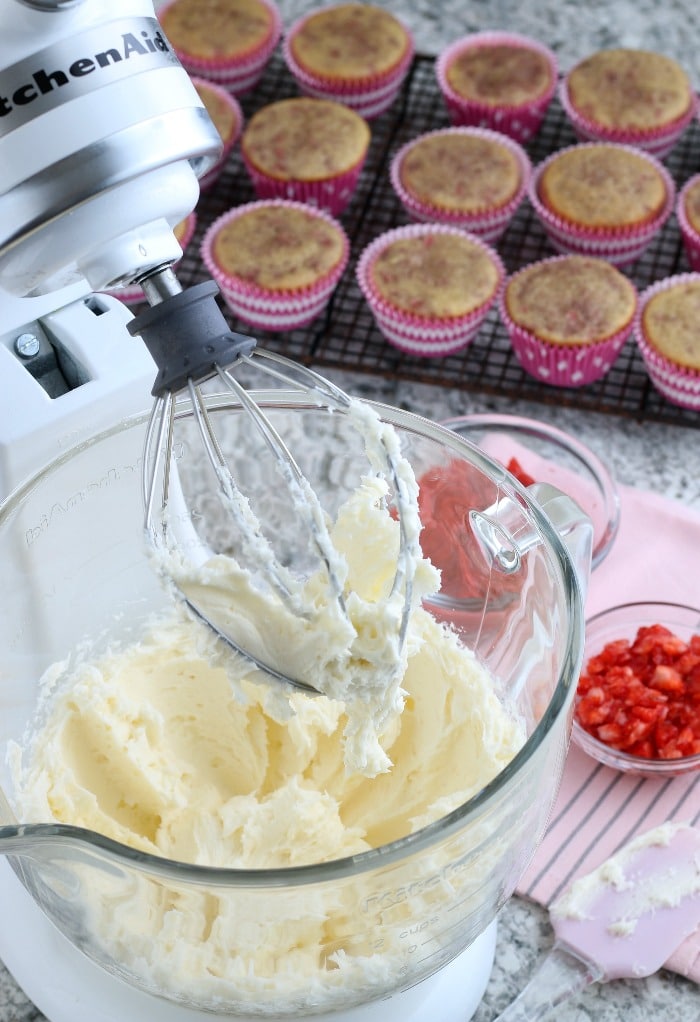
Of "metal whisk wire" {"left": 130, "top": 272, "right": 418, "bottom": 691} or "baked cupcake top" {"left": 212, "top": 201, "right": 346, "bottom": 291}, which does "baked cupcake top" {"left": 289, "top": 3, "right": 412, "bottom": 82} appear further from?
"metal whisk wire" {"left": 130, "top": 272, "right": 418, "bottom": 691}

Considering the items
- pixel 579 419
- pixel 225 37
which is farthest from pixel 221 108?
pixel 579 419

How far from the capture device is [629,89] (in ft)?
5.47

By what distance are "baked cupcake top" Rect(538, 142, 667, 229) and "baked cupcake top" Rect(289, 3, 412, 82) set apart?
0.92ft

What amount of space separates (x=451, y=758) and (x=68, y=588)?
28cm

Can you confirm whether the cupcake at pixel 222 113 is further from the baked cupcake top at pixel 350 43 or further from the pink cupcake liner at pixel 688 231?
the pink cupcake liner at pixel 688 231

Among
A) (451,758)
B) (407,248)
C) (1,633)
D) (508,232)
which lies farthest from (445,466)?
(508,232)

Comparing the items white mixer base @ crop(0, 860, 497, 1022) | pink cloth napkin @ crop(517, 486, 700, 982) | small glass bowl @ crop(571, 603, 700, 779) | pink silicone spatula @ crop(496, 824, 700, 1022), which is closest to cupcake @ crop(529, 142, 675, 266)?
pink cloth napkin @ crop(517, 486, 700, 982)

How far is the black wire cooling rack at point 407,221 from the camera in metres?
1.38

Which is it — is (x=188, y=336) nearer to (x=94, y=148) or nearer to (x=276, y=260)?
(x=94, y=148)

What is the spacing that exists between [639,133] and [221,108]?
531 millimetres

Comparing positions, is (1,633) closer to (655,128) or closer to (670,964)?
(670,964)

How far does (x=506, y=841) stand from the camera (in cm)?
71

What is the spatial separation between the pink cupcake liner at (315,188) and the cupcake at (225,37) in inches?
6.7

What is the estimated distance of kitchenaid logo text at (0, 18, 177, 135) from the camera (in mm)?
588
